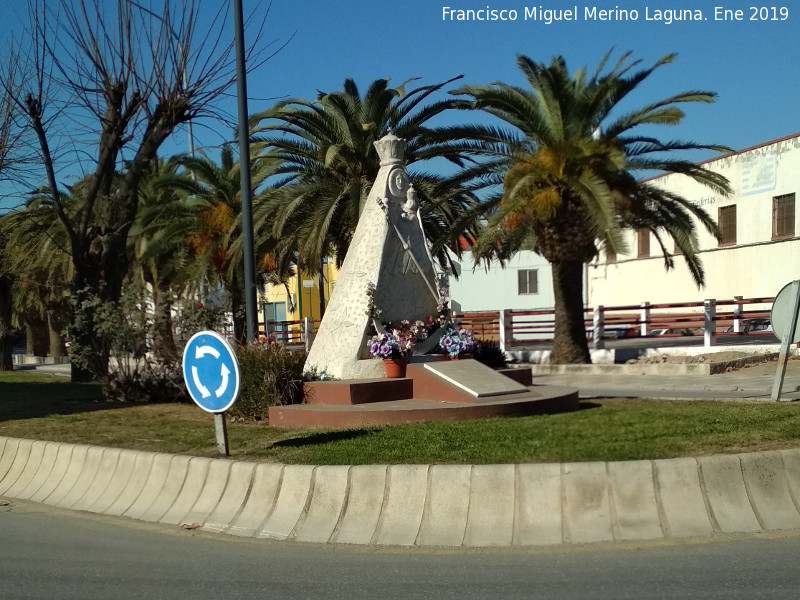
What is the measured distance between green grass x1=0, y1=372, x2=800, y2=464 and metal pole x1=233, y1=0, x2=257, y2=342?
6.51 ft

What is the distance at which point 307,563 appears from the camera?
6266 millimetres

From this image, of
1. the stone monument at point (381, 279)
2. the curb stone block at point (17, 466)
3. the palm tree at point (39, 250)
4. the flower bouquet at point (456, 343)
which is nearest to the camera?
the curb stone block at point (17, 466)

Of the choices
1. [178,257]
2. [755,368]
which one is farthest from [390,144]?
[178,257]

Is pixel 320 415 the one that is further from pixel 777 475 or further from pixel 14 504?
pixel 777 475

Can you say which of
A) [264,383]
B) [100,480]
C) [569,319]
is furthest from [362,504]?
[569,319]

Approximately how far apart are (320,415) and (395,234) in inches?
141

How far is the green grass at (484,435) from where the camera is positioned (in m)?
8.05

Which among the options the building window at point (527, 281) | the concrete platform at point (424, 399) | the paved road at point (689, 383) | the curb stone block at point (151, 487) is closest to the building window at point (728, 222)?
the building window at point (527, 281)

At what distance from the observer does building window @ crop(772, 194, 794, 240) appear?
34.8 meters

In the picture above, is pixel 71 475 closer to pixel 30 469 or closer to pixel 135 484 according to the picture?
pixel 30 469

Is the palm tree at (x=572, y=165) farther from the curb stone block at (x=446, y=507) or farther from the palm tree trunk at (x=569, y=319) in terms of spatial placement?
the curb stone block at (x=446, y=507)

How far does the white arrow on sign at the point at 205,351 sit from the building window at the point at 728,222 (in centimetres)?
3287

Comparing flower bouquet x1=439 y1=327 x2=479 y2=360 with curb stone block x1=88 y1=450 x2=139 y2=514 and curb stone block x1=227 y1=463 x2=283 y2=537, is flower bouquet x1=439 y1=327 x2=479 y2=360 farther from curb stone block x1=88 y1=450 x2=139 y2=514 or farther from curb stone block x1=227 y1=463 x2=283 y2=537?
curb stone block x1=227 y1=463 x2=283 y2=537

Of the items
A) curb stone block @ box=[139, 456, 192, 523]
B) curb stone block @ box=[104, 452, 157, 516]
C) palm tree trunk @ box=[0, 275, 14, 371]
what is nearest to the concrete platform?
curb stone block @ box=[104, 452, 157, 516]
